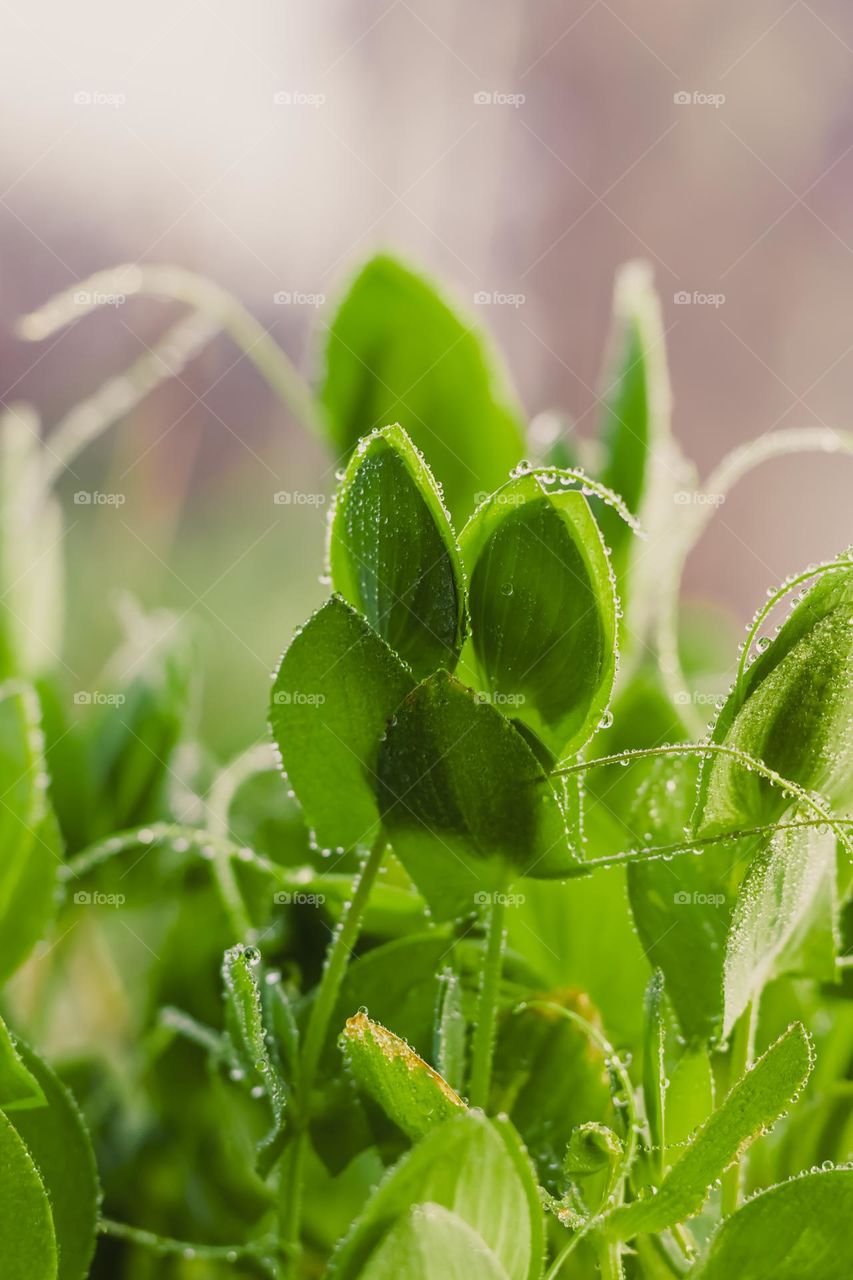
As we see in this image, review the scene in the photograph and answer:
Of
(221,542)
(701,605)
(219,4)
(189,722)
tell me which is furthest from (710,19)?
(189,722)

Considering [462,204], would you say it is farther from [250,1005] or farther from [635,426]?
[250,1005]

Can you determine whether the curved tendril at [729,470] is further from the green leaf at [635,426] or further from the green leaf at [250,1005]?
the green leaf at [250,1005]

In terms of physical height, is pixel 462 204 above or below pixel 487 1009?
above

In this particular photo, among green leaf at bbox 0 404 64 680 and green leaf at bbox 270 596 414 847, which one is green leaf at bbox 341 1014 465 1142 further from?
green leaf at bbox 0 404 64 680

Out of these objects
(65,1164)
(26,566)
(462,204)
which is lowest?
(65,1164)

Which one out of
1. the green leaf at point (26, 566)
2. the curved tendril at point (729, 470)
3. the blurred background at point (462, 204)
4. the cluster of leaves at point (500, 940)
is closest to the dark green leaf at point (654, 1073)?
the cluster of leaves at point (500, 940)

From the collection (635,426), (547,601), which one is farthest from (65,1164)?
(635,426)

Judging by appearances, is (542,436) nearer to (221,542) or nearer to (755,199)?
A: (221,542)
